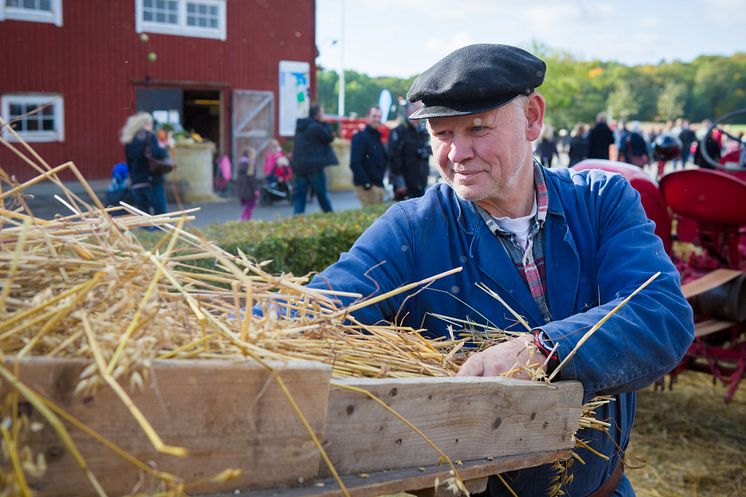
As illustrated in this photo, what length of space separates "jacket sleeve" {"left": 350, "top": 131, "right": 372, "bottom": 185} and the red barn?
7.62m

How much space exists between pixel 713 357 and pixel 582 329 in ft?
11.9

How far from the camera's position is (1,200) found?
5.25 feet

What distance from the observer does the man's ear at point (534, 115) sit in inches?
94.3

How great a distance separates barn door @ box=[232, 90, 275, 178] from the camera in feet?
69.3

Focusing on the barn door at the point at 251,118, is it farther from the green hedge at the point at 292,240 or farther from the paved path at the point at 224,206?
the green hedge at the point at 292,240

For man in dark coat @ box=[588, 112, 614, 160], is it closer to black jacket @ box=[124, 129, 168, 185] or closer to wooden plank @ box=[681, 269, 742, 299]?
black jacket @ box=[124, 129, 168, 185]

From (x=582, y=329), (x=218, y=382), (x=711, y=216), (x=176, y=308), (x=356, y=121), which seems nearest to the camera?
(x=218, y=382)

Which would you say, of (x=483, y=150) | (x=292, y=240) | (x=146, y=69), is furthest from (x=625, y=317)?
(x=146, y=69)

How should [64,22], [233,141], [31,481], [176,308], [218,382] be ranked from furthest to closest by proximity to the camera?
[233,141] < [64,22] < [176,308] < [218,382] < [31,481]

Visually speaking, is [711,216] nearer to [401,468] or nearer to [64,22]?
[401,468]

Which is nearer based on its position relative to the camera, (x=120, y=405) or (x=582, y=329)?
(x=120, y=405)

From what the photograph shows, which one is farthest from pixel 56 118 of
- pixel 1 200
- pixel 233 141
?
pixel 1 200

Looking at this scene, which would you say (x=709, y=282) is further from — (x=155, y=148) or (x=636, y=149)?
(x=636, y=149)

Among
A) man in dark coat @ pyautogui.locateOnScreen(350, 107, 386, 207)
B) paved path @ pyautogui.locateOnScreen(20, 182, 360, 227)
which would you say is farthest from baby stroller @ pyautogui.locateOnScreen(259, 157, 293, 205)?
man in dark coat @ pyautogui.locateOnScreen(350, 107, 386, 207)
